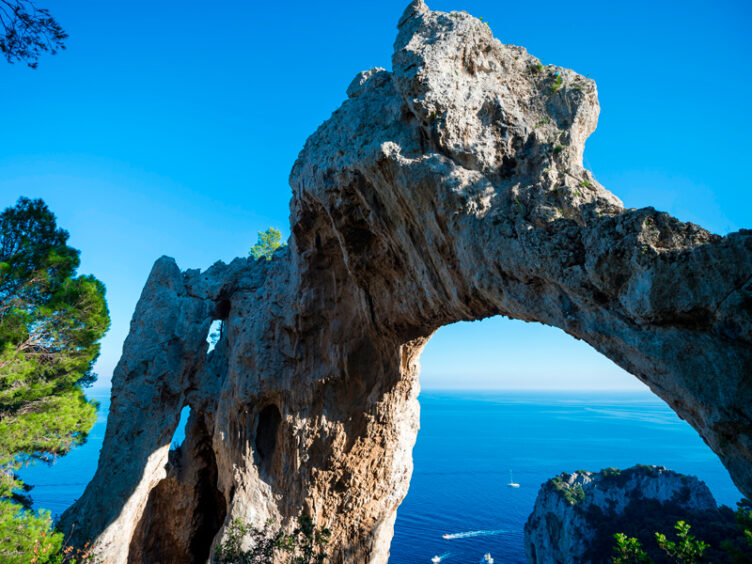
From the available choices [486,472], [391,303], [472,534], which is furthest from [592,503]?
[486,472]

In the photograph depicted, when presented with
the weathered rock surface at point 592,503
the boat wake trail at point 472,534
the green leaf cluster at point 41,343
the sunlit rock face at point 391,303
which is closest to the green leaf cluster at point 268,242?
the sunlit rock face at point 391,303

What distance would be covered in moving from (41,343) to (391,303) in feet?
32.7

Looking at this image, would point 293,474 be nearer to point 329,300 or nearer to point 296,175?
point 329,300

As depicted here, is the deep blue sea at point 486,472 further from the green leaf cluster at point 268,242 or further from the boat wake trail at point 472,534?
the green leaf cluster at point 268,242

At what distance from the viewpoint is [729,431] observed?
4684mm

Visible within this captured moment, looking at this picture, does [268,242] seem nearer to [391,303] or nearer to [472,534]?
[391,303]

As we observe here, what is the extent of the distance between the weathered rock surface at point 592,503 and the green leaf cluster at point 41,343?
109 feet

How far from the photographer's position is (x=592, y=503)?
33.0 m

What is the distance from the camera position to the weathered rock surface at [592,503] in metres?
31.1

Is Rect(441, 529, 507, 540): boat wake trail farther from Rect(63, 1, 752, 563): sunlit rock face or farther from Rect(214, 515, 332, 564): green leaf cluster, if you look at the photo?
Rect(214, 515, 332, 564): green leaf cluster

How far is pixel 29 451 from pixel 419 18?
14.4m

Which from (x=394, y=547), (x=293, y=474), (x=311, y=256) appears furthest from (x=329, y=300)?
(x=394, y=547)

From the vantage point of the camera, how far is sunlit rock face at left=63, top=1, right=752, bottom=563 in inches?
213

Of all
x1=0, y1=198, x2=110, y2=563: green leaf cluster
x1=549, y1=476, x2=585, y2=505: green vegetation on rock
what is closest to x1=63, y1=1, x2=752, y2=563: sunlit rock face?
x1=0, y1=198, x2=110, y2=563: green leaf cluster
